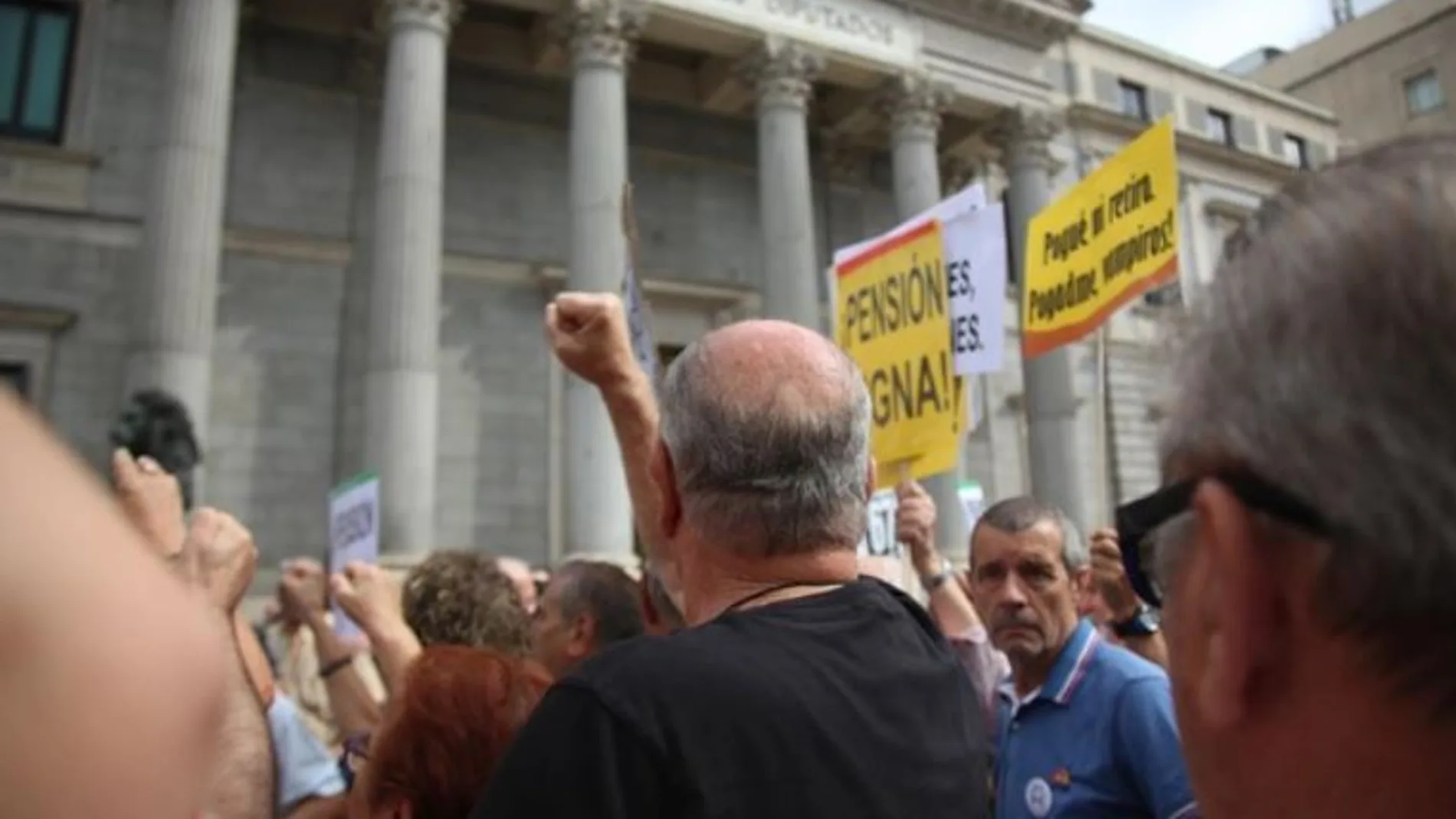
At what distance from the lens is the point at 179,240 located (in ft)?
47.3

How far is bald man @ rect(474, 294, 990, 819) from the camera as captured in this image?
1639mm

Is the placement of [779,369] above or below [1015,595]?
above

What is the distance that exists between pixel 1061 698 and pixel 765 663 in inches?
75.7

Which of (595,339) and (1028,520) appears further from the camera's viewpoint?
(1028,520)

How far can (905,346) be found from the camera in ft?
22.9

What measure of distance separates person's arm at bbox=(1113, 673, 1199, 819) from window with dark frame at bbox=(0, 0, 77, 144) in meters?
17.7

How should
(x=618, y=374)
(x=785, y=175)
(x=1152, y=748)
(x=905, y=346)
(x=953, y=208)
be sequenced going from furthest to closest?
(x=785, y=175) → (x=953, y=208) → (x=905, y=346) → (x=1152, y=748) → (x=618, y=374)

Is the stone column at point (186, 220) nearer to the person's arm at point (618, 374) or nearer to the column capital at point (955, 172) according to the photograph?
the person's arm at point (618, 374)

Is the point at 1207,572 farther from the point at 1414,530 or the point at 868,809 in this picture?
the point at 868,809

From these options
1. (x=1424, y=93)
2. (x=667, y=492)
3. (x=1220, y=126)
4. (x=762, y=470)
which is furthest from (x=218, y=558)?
(x=1424, y=93)

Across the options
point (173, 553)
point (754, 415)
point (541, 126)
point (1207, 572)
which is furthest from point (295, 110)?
point (1207, 572)

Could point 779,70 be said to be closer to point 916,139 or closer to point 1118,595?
point 916,139

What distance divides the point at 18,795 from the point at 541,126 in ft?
68.0

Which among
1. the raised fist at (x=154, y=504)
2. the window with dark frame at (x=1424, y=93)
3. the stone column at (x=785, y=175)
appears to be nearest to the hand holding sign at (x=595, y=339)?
the raised fist at (x=154, y=504)
